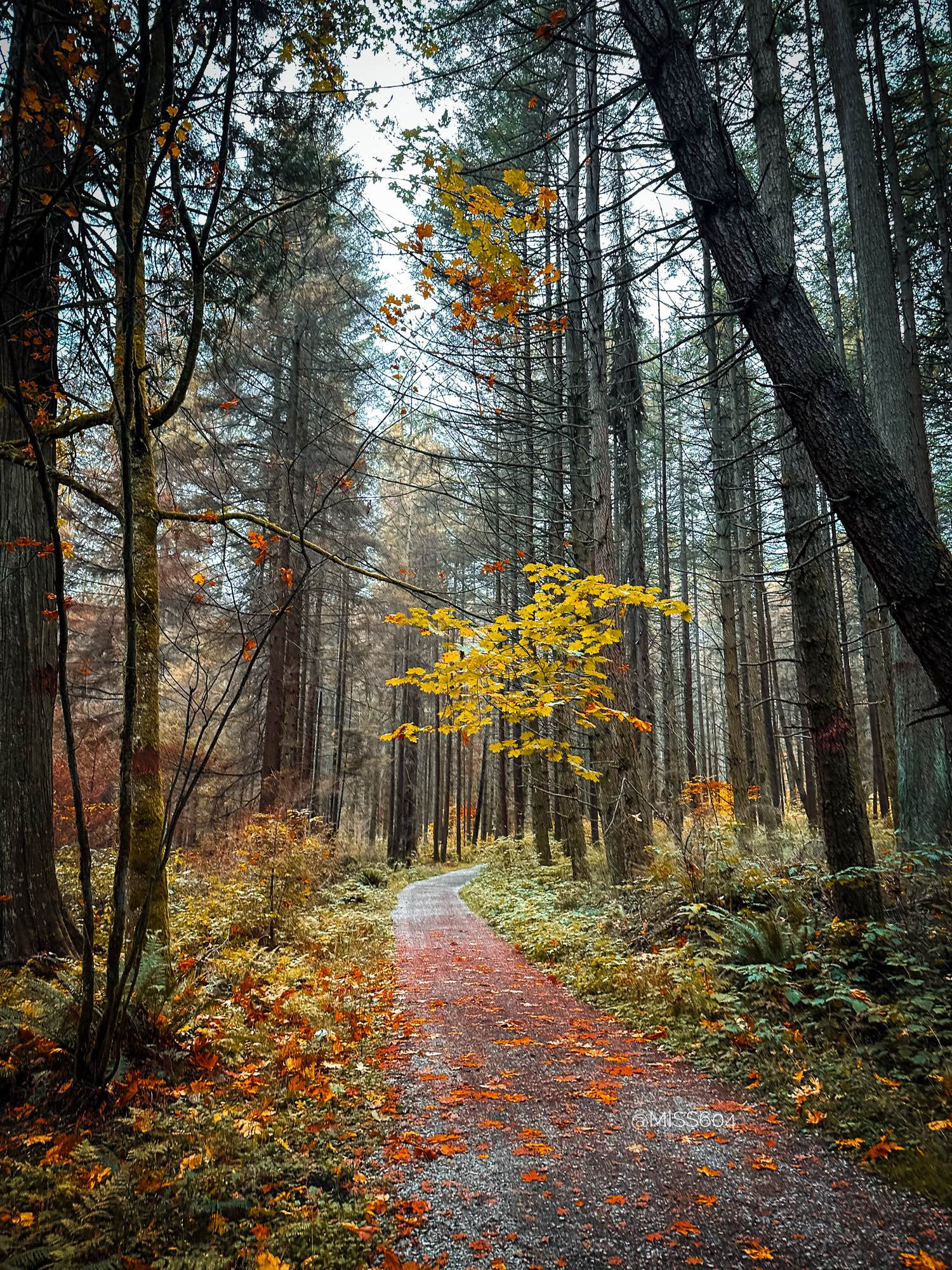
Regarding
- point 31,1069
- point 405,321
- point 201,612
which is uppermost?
point 405,321

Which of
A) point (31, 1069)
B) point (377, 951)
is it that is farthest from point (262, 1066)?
point (377, 951)

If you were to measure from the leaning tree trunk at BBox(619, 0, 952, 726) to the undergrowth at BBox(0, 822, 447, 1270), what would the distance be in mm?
3686

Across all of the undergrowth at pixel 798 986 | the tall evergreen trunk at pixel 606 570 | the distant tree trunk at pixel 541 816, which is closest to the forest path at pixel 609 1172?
the undergrowth at pixel 798 986

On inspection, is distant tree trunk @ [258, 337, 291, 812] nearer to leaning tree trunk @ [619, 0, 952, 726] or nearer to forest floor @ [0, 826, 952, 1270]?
forest floor @ [0, 826, 952, 1270]

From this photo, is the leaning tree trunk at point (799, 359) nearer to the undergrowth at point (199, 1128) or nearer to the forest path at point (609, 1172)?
Answer: the forest path at point (609, 1172)

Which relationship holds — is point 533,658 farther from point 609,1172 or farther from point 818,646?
point 609,1172

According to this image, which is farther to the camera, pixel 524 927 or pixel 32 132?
pixel 524 927

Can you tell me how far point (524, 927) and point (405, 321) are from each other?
7.59m

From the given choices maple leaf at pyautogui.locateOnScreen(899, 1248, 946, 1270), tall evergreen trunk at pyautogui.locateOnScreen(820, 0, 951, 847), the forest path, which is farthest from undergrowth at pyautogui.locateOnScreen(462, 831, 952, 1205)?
tall evergreen trunk at pyautogui.locateOnScreen(820, 0, 951, 847)

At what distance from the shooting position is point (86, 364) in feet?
19.5

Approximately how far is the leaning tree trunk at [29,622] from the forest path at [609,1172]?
2.96 meters

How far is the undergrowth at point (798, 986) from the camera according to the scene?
307cm

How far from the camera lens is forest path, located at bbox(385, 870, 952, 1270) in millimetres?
2219

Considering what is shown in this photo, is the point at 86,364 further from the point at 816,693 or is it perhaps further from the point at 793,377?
the point at 816,693
